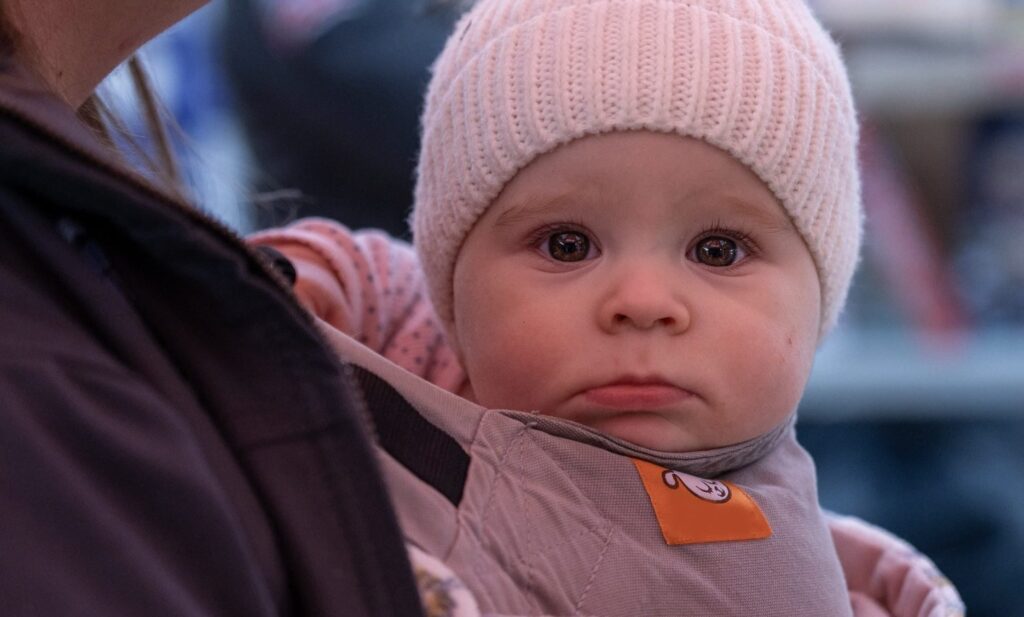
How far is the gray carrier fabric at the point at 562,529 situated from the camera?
0.74m

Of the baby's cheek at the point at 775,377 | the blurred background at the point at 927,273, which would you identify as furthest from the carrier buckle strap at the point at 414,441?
the blurred background at the point at 927,273

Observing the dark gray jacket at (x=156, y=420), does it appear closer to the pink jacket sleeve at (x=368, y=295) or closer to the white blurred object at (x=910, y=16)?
the pink jacket sleeve at (x=368, y=295)

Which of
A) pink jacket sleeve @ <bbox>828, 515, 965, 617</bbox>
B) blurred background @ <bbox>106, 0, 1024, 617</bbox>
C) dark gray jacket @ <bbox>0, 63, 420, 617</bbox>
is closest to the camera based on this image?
dark gray jacket @ <bbox>0, 63, 420, 617</bbox>

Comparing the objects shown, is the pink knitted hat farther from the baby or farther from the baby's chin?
the baby's chin

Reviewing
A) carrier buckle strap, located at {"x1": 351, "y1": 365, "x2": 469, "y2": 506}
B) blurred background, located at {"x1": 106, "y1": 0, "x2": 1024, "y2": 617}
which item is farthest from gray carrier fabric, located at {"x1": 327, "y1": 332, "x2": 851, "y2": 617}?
blurred background, located at {"x1": 106, "y1": 0, "x2": 1024, "y2": 617}

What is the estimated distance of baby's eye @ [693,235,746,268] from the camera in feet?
3.09

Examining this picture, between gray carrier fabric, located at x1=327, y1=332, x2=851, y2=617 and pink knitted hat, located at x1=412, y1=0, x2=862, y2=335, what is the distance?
0.24 m

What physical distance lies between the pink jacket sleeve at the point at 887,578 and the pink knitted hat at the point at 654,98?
0.67 ft

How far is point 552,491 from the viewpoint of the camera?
810 mm

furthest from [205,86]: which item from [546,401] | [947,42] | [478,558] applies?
[478,558]

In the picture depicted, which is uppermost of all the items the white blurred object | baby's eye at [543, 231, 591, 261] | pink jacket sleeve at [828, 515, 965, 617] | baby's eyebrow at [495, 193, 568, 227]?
baby's eyebrow at [495, 193, 568, 227]

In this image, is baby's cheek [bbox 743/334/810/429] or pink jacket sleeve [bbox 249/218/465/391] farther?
pink jacket sleeve [bbox 249/218/465/391]

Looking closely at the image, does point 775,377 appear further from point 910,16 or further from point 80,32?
point 910,16

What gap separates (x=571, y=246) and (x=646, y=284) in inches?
3.4
